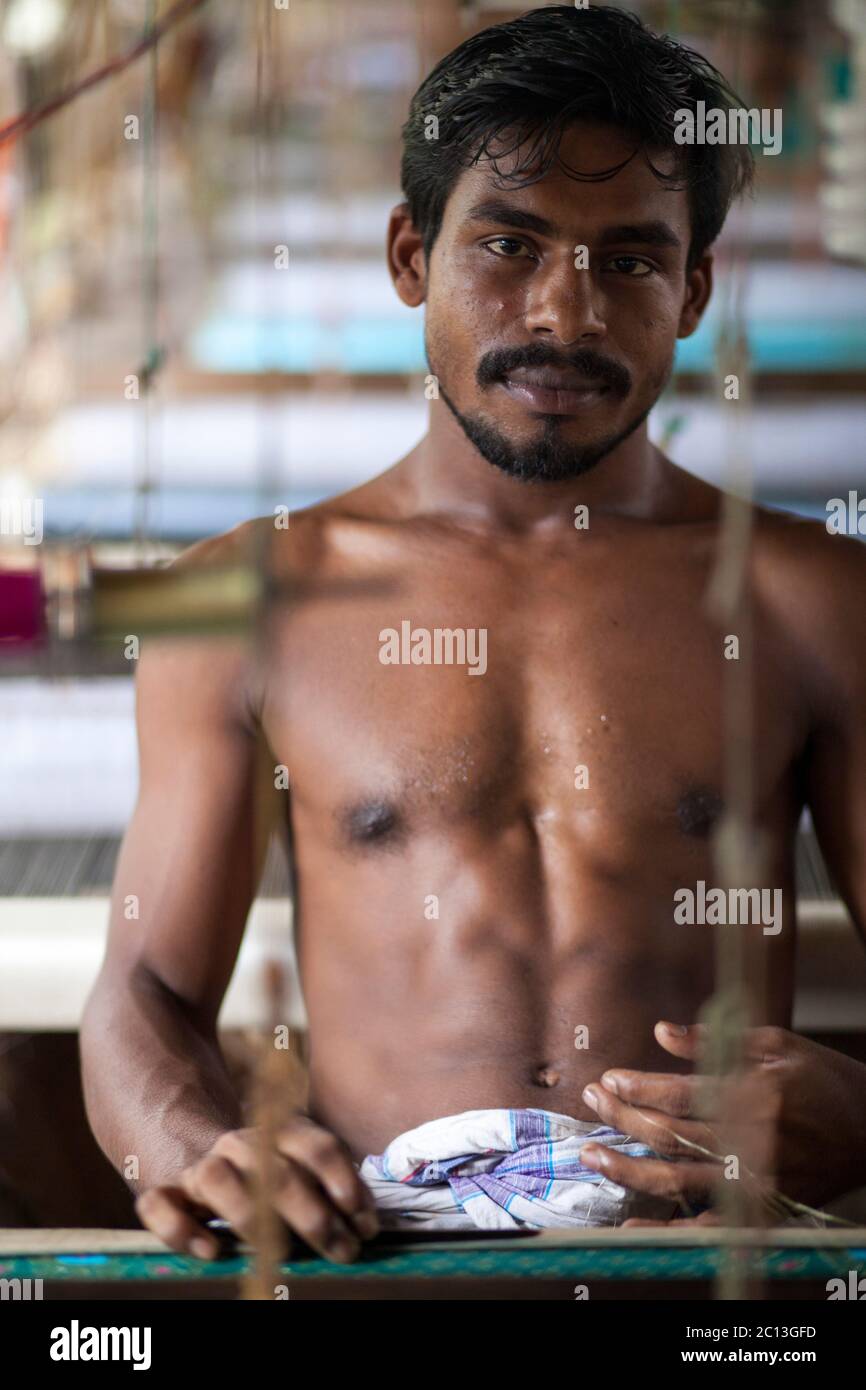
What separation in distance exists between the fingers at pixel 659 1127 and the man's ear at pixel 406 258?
552mm

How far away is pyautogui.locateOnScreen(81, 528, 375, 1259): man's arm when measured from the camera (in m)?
1.01

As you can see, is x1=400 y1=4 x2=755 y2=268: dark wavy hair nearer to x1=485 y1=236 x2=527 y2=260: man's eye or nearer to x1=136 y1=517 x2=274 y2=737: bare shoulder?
x1=485 y1=236 x2=527 y2=260: man's eye

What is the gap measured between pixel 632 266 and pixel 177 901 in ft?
1.70

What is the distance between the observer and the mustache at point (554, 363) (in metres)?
0.99

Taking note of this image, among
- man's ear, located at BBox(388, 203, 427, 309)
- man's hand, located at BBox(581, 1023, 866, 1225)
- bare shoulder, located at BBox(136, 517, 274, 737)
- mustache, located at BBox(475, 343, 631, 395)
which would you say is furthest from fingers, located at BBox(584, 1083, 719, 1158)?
man's ear, located at BBox(388, 203, 427, 309)

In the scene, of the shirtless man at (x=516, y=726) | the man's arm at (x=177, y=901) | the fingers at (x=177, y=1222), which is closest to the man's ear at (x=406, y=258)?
the shirtless man at (x=516, y=726)

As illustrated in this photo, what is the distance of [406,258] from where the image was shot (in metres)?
1.07

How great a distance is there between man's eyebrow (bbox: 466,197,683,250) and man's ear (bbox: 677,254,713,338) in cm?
5

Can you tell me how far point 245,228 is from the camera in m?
2.65

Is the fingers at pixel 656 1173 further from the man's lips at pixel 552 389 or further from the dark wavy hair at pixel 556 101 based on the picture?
the dark wavy hair at pixel 556 101

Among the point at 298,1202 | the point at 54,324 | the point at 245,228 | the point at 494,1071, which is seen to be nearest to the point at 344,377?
the point at 245,228

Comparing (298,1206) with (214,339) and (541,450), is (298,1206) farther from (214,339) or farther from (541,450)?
(214,339)

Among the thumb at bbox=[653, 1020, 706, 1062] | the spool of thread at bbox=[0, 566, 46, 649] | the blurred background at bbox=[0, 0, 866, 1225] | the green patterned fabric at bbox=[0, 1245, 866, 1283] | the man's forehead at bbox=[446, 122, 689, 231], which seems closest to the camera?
the spool of thread at bbox=[0, 566, 46, 649]

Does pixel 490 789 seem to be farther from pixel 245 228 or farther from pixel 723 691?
pixel 245 228
